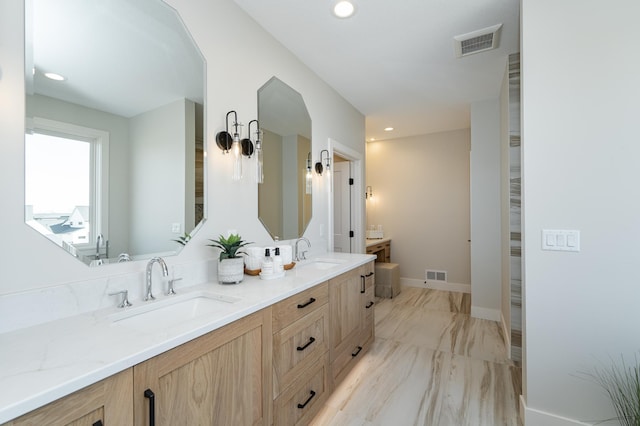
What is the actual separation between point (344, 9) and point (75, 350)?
2.34 m

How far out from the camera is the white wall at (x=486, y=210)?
3539 mm

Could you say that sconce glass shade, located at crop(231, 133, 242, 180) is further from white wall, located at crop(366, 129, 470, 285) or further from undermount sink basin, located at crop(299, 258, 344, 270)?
white wall, located at crop(366, 129, 470, 285)

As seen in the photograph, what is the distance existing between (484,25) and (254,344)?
2.72 metres

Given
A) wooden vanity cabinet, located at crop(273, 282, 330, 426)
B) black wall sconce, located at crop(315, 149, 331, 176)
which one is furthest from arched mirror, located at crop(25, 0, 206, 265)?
black wall sconce, located at crop(315, 149, 331, 176)

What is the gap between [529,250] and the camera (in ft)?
5.59

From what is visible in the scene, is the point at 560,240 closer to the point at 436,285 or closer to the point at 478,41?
the point at 478,41

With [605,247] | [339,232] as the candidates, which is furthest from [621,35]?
[339,232]

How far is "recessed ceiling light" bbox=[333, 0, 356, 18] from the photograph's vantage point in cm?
195

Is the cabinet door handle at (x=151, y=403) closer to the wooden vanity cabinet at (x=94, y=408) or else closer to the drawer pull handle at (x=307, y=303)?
the wooden vanity cabinet at (x=94, y=408)

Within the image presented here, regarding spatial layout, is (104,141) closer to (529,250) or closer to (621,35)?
(529,250)

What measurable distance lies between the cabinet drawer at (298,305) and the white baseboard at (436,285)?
145 inches

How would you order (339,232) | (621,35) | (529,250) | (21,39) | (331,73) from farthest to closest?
(339,232) < (331,73) < (529,250) < (621,35) < (21,39)

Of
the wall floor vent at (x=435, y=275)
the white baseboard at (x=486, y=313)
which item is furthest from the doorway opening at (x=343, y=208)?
the wall floor vent at (x=435, y=275)

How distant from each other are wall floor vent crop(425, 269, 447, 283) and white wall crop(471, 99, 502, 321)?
129 cm
